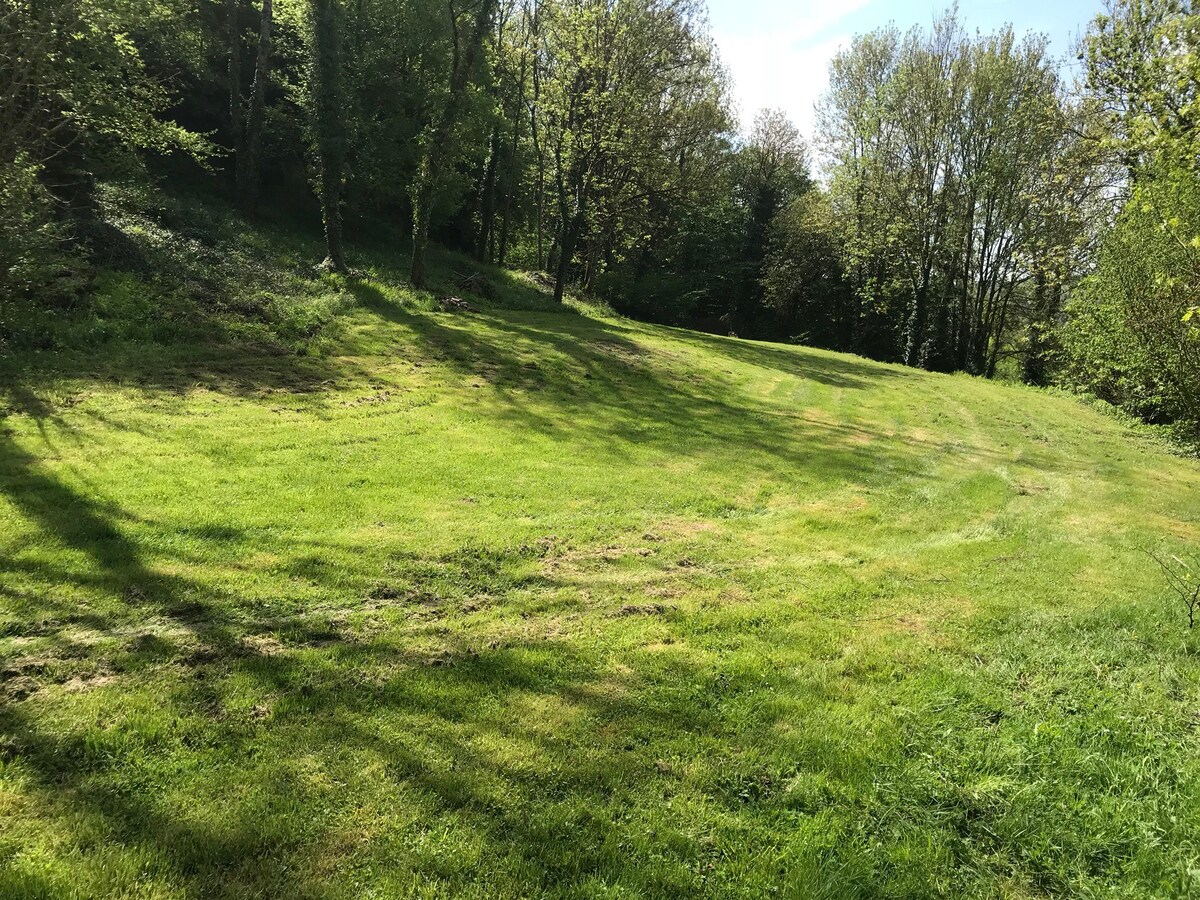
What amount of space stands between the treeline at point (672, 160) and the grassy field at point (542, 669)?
581cm

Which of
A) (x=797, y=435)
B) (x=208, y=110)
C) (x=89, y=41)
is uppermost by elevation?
(x=208, y=110)

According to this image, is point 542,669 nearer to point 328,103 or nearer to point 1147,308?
point 328,103

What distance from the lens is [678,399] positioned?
54.9ft

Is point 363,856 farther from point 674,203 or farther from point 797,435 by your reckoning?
point 674,203

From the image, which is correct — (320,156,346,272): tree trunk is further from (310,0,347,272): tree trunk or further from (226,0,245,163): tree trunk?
(226,0,245,163): tree trunk

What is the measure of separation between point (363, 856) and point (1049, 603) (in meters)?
7.22

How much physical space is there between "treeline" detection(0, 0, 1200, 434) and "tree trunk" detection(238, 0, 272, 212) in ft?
0.48

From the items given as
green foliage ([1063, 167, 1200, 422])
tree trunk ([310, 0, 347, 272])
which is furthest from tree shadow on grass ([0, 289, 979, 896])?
green foliage ([1063, 167, 1200, 422])

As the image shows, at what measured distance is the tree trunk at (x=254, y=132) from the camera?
2531cm

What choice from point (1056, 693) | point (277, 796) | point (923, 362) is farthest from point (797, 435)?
point (923, 362)

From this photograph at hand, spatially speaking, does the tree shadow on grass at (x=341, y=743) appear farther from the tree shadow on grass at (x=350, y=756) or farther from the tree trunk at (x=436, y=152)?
the tree trunk at (x=436, y=152)

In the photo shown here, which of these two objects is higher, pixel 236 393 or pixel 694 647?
pixel 236 393

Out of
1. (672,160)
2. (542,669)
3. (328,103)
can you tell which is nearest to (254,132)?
(328,103)

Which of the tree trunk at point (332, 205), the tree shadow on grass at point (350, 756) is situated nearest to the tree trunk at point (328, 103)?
the tree trunk at point (332, 205)
